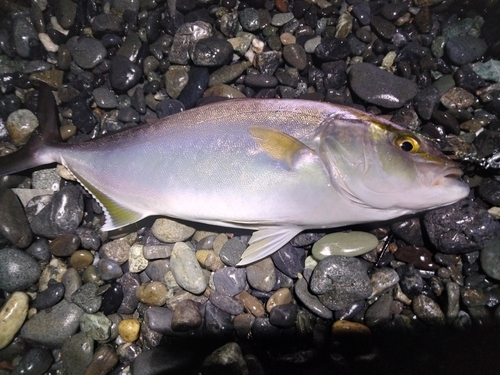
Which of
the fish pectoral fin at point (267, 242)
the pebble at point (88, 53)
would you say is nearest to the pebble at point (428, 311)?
the fish pectoral fin at point (267, 242)

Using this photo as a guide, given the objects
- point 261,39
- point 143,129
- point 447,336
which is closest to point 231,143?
point 143,129

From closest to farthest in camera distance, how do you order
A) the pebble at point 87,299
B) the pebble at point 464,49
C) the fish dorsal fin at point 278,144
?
the fish dorsal fin at point 278,144
the pebble at point 87,299
the pebble at point 464,49

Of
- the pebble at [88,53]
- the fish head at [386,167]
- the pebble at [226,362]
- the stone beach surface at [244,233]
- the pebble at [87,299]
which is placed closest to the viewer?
the fish head at [386,167]

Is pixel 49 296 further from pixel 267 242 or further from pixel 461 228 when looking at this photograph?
pixel 461 228

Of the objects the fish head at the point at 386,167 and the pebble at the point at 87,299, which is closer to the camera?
the fish head at the point at 386,167

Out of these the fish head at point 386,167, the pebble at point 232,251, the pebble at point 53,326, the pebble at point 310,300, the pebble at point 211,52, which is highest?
the pebble at point 211,52

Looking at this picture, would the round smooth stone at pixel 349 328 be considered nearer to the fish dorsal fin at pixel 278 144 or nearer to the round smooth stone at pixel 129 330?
the fish dorsal fin at pixel 278 144

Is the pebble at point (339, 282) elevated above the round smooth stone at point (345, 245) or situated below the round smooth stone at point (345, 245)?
below

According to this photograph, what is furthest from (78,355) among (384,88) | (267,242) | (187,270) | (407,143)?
(384,88)
